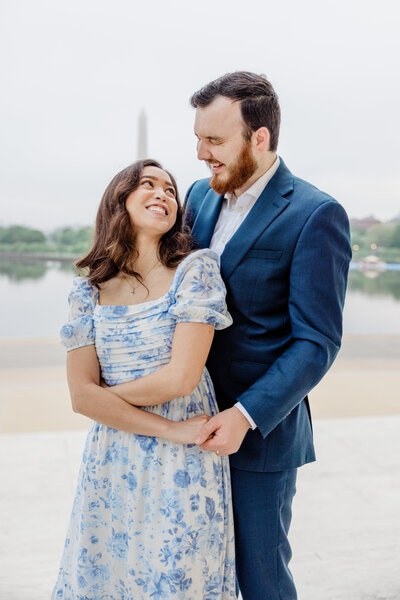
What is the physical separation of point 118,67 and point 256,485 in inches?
173

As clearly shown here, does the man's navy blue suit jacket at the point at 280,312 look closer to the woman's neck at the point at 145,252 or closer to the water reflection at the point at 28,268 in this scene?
the woman's neck at the point at 145,252

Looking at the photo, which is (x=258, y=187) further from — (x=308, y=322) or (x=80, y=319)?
(x=80, y=319)

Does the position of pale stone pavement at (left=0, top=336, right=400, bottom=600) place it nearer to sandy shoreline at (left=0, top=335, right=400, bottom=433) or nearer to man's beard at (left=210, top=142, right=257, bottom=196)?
sandy shoreline at (left=0, top=335, right=400, bottom=433)

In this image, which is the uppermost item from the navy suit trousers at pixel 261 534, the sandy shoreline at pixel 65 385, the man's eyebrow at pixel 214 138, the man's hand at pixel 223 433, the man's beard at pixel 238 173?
the man's eyebrow at pixel 214 138

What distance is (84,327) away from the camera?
1.34m

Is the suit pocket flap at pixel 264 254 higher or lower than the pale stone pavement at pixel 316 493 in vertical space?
higher

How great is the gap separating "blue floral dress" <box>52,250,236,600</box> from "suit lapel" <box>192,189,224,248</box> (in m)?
0.18

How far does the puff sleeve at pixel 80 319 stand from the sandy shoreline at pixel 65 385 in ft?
8.41

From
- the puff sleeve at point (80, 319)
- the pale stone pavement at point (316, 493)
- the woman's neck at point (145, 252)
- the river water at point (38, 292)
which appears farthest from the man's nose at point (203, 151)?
the river water at point (38, 292)

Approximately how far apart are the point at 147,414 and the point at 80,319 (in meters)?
0.25

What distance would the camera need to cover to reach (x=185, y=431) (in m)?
1.29

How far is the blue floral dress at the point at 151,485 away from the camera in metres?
1.30

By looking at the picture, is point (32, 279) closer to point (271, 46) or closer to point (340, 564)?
point (271, 46)

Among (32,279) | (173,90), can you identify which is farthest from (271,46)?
(32,279)
